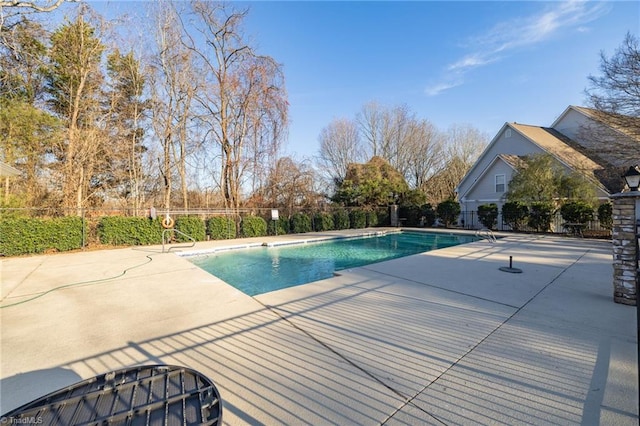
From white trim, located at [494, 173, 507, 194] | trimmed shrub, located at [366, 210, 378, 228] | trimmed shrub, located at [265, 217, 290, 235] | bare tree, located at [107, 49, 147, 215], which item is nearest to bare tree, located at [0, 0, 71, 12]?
bare tree, located at [107, 49, 147, 215]

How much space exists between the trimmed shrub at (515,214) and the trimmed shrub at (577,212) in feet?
4.78

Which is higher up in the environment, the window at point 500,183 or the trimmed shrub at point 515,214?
the window at point 500,183

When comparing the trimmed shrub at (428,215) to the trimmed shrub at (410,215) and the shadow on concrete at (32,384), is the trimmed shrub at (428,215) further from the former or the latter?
the shadow on concrete at (32,384)

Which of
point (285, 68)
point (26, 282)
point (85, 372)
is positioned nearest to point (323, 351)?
point (85, 372)

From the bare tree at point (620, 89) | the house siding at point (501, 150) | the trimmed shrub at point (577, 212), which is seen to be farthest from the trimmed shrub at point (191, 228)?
the bare tree at point (620, 89)

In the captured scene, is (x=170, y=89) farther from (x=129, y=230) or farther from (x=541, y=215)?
(x=541, y=215)

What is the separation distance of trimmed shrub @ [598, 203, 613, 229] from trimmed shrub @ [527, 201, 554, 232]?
5.09 feet

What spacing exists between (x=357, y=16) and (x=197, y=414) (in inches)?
561

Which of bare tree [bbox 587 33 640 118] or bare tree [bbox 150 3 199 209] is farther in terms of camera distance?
bare tree [bbox 150 3 199 209]

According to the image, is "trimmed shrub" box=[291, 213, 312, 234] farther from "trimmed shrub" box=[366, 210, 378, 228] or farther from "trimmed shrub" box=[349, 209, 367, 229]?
"trimmed shrub" box=[366, 210, 378, 228]

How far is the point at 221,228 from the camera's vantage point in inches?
515

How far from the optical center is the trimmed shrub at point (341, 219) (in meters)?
17.3

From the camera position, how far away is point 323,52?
14.6 m

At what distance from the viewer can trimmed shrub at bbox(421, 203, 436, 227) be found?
58.5 feet
